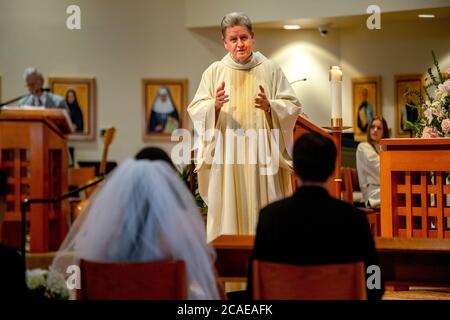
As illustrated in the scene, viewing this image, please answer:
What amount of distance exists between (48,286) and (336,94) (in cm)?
345

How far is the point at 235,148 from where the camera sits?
634 cm

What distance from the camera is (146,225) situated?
3.67 metres

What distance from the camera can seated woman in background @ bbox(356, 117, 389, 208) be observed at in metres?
10.7

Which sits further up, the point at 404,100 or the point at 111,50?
the point at 111,50

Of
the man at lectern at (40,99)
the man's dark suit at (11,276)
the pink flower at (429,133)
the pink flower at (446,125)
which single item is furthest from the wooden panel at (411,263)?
the man at lectern at (40,99)

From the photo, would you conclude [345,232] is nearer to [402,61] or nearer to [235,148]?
[235,148]

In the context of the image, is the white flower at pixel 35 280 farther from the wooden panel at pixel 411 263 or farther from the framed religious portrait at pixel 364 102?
the framed religious portrait at pixel 364 102

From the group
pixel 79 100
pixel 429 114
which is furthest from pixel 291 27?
pixel 429 114

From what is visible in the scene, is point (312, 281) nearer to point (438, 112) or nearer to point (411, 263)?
point (411, 263)

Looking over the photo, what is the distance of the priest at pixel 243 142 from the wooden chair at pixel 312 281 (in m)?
2.81
